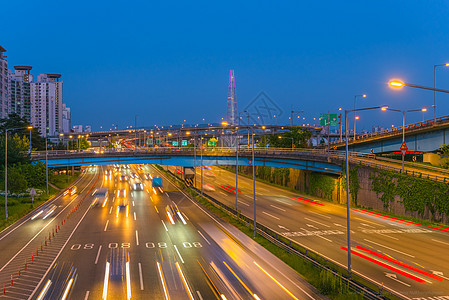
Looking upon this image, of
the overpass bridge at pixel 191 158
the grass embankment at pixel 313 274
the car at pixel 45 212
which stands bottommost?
the car at pixel 45 212

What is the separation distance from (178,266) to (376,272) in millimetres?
12559

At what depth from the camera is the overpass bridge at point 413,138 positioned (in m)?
58.6

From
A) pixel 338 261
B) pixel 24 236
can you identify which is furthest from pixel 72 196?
pixel 338 261

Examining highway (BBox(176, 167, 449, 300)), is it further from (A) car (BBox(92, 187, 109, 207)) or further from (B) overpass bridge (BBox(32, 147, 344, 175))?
(A) car (BBox(92, 187, 109, 207))

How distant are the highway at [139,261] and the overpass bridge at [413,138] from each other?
38903 mm

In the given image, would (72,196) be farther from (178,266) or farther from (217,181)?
(178,266)

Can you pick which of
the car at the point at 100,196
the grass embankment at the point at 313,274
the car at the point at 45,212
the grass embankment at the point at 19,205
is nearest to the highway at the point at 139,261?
the grass embankment at the point at 313,274

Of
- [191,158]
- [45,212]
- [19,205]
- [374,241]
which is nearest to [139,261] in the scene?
[374,241]

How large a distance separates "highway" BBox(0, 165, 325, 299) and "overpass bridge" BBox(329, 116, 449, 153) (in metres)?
38.9

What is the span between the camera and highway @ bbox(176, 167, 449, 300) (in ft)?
73.2

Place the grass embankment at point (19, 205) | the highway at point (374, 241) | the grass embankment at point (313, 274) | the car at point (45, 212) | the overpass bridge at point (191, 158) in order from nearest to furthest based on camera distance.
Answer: the grass embankment at point (313, 274) < the highway at point (374, 241) < the grass embankment at point (19, 205) < the car at point (45, 212) < the overpass bridge at point (191, 158)

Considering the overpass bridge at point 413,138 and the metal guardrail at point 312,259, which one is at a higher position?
the overpass bridge at point 413,138

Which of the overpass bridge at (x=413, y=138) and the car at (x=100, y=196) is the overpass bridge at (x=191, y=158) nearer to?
the car at (x=100, y=196)

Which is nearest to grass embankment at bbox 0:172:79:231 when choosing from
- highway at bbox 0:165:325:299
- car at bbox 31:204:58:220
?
highway at bbox 0:165:325:299
